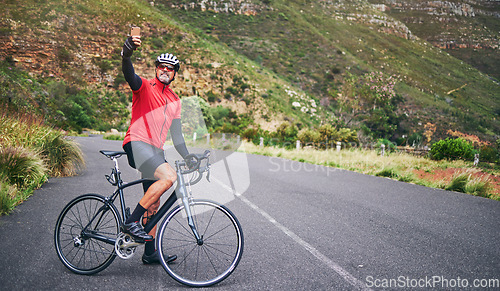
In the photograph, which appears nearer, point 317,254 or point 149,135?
point 149,135

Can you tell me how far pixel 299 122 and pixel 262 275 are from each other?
4882 cm

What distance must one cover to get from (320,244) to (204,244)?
1.68 metres

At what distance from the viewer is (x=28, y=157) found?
23.2 feet

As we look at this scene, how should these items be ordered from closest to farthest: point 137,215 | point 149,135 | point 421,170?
1. point 137,215
2. point 149,135
3. point 421,170

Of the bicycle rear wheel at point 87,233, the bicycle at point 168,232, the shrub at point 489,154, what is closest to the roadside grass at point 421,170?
the shrub at point 489,154

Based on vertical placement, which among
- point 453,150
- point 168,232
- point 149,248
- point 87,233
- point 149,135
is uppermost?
point 149,135

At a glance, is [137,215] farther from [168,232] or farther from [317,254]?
[317,254]

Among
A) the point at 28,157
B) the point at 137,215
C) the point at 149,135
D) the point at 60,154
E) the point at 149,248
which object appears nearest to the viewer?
the point at 137,215

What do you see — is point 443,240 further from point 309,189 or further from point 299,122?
point 299,122

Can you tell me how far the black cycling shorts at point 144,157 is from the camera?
333 centimetres

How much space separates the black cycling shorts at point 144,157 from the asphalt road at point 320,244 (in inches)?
41.8

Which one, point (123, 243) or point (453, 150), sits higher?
point (123, 243)

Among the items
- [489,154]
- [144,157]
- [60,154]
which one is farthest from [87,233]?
[489,154]

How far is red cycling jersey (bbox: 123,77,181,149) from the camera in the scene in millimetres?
→ 3410
